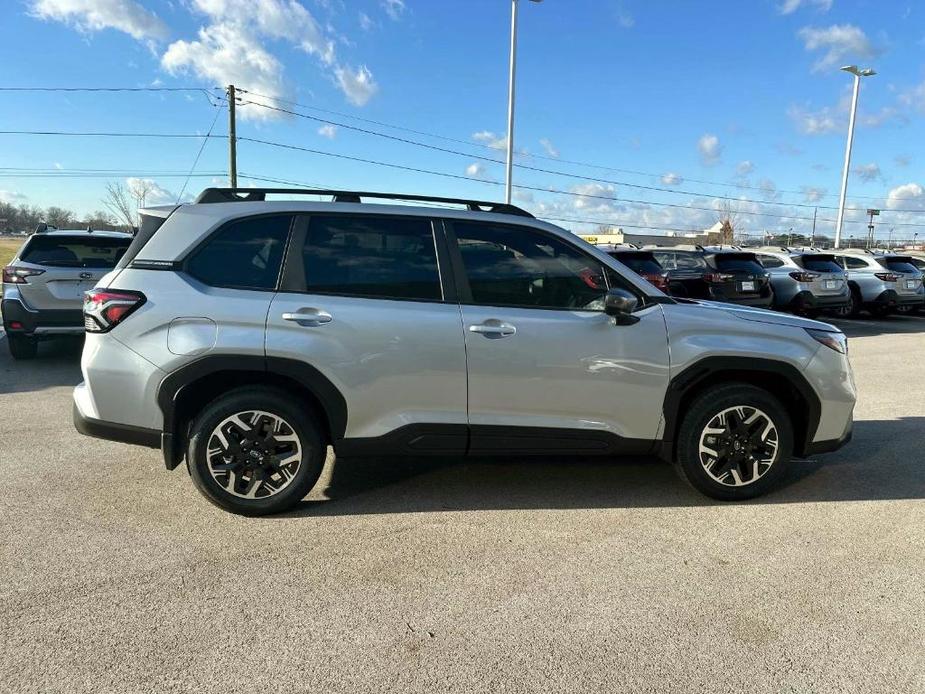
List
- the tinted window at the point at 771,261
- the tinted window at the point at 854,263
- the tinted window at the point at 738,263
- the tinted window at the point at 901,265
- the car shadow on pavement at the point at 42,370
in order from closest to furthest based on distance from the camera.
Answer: the car shadow on pavement at the point at 42,370 → the tinted window at the point at 738,263 → the tinted window at the point at 771,261 → the tinted window at the point at 901,265 → the tinted window at the point at 854,263

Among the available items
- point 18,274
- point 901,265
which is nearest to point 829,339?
point 18,274

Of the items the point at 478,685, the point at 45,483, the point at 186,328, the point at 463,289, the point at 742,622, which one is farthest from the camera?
the point at 45,483

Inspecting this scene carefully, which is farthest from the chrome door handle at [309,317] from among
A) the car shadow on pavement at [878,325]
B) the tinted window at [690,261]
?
the car shadow on pavement at [878,325]

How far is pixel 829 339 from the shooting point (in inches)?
159

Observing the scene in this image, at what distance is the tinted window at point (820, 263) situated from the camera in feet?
46.0

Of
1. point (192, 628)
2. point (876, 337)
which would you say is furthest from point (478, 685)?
point (876, 337)

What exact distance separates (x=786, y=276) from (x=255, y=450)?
13.4m

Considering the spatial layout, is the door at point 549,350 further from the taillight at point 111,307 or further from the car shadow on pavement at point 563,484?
the taillight at point 111,307

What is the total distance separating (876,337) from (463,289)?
11549 millimetres

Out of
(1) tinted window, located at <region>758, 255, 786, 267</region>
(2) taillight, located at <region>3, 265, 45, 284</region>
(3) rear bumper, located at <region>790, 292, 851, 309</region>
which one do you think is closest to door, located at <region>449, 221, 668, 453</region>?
(2) taillight, located at <region>3, 265, 45, 284</region>

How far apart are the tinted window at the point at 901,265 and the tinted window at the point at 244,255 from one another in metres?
16.3

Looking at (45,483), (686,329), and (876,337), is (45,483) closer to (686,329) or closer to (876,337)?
(686,329)

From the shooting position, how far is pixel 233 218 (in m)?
3.62

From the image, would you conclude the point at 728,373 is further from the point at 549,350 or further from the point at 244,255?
the point at 244,255
